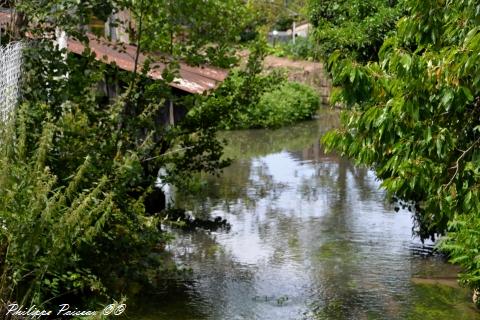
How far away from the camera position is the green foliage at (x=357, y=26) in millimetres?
11086

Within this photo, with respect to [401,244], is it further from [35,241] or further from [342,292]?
[35,241]

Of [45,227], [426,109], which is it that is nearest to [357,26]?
[426,109]

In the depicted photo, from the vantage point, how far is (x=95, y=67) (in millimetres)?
9398

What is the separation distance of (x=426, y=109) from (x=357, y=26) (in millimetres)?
6189

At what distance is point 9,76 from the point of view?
25.6 feet

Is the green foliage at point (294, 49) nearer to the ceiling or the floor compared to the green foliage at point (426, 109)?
nearer to the floor

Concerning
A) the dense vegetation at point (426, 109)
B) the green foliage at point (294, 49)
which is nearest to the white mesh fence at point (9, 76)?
the dense vegetation at point (426, 109)

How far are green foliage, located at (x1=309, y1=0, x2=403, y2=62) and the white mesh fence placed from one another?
431cm

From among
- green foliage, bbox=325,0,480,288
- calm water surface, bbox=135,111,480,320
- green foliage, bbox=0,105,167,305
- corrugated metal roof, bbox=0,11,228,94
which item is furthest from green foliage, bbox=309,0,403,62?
green foliage, bbox=325,0,480,288

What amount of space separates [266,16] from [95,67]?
33.6m

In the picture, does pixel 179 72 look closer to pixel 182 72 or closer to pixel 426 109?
pixel 182 72

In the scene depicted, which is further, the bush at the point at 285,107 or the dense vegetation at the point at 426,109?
the bush at the point at 285,107

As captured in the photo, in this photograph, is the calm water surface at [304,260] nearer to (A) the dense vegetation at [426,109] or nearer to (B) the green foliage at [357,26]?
(B) the green foliage at [357,26]

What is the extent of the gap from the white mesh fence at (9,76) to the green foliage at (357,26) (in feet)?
14.2
